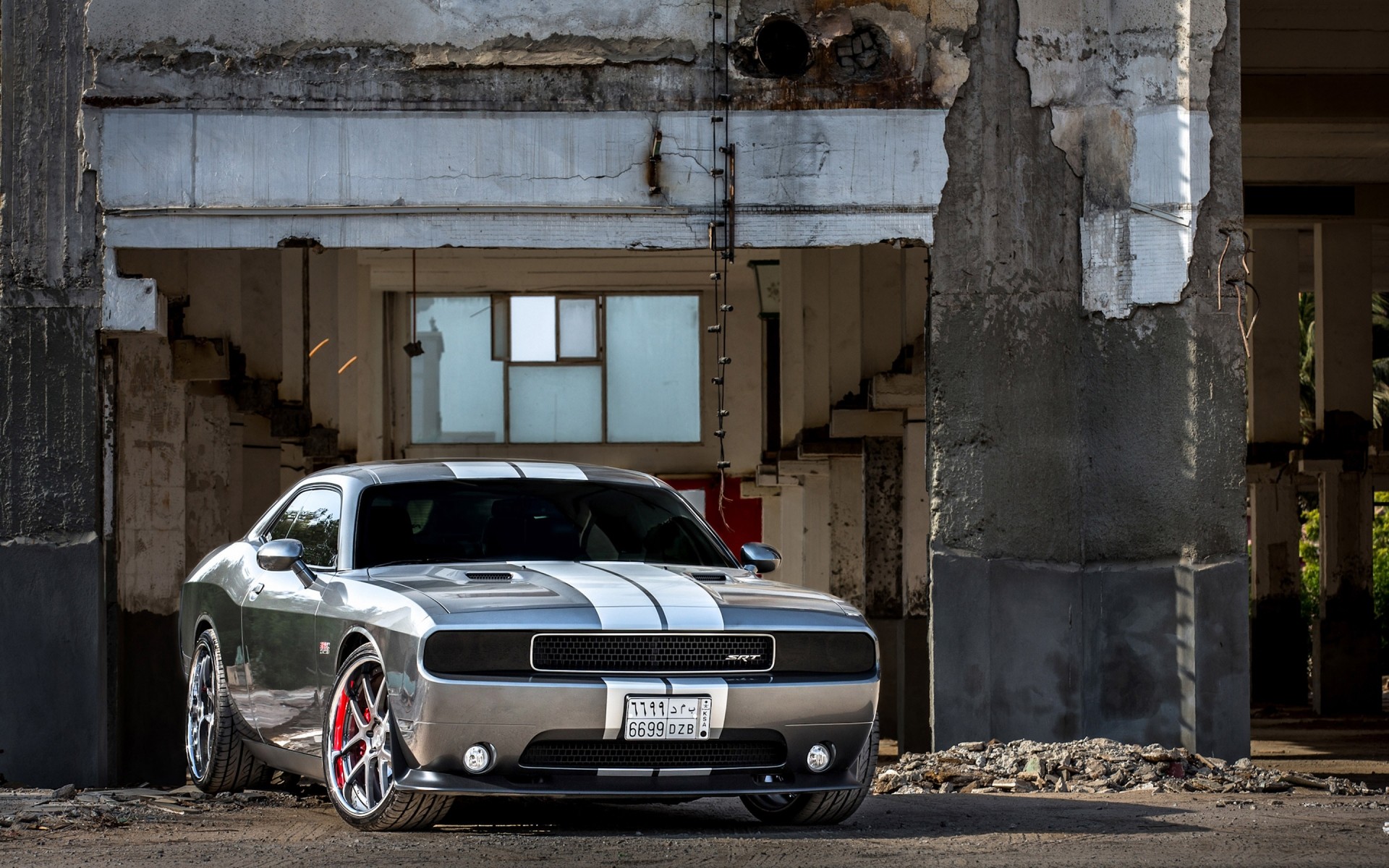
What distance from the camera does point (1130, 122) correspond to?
1009 cm

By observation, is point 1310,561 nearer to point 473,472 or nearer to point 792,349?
point 792,349

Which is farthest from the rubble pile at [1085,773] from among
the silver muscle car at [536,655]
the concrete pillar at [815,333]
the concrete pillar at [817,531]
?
the concrete pillar at [817,531]

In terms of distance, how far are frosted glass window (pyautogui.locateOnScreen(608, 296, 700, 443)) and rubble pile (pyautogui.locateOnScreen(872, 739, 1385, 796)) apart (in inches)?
865

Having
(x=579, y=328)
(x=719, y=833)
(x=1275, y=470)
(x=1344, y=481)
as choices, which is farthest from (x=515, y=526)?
(x=579, y=328)

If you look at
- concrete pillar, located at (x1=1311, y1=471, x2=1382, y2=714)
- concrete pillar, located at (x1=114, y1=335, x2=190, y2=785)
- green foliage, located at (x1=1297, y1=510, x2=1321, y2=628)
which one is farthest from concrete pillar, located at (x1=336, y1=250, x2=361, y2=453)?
green foliage, located at (x1=1297, y1=510, x2=1321, y2=628)

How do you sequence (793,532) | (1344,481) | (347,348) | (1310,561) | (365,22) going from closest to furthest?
(365,22)
(347,348)
(1344,481)
(793,532)
(1310,561)

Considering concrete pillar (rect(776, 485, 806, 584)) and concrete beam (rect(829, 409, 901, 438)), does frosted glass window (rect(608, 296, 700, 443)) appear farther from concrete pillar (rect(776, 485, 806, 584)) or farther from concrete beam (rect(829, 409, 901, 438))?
concrete beam (rect(829, 409, 901, 438))

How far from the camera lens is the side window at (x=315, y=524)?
714 centimetres

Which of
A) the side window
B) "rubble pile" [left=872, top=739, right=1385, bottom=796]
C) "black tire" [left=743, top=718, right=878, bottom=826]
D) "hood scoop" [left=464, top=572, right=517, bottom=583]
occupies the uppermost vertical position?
the side window

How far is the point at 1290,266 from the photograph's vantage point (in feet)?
83.8

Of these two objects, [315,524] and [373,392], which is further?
[373,392]

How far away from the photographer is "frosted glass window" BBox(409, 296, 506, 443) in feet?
104

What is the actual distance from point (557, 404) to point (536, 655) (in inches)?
1019

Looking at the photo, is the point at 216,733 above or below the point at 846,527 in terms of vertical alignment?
below
